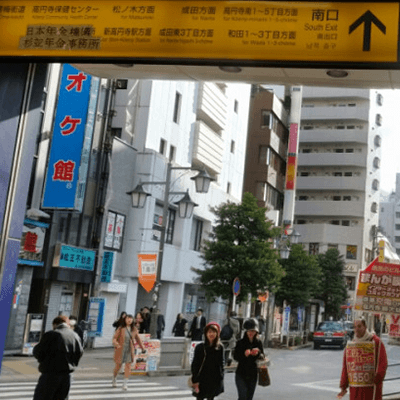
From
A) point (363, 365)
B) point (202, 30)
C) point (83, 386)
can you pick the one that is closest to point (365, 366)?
point (363, 365)

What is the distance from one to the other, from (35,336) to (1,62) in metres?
17.2

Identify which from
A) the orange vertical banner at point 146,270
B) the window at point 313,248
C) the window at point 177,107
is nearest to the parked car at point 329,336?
the window at point 177,107

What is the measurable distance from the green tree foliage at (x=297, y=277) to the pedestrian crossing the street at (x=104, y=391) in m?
27.9

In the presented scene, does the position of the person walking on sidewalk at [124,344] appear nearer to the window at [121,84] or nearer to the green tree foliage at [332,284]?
the window at [121,84]

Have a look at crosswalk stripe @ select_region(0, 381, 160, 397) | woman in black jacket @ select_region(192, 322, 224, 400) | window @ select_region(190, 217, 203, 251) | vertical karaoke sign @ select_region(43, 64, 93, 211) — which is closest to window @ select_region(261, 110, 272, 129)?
window @ select_region(190, 217, 203, 251)

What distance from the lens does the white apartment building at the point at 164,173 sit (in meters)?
30.1

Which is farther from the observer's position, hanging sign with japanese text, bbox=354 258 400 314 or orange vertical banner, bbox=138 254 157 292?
orange vertical banner, bbox=138 254 157 292

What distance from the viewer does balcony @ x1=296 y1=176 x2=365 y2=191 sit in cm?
8167

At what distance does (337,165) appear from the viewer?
81875 millimetres

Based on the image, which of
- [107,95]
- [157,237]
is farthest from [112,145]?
[157,237]

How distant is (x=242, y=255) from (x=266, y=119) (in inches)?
1116

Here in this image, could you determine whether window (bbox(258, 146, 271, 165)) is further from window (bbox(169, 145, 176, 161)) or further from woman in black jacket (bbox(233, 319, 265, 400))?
woman in black jacket (bbox(233, 319, 265, 400))

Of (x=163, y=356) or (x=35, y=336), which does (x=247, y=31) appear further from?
(x=35, y=336)

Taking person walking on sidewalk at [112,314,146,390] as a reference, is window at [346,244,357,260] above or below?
above
